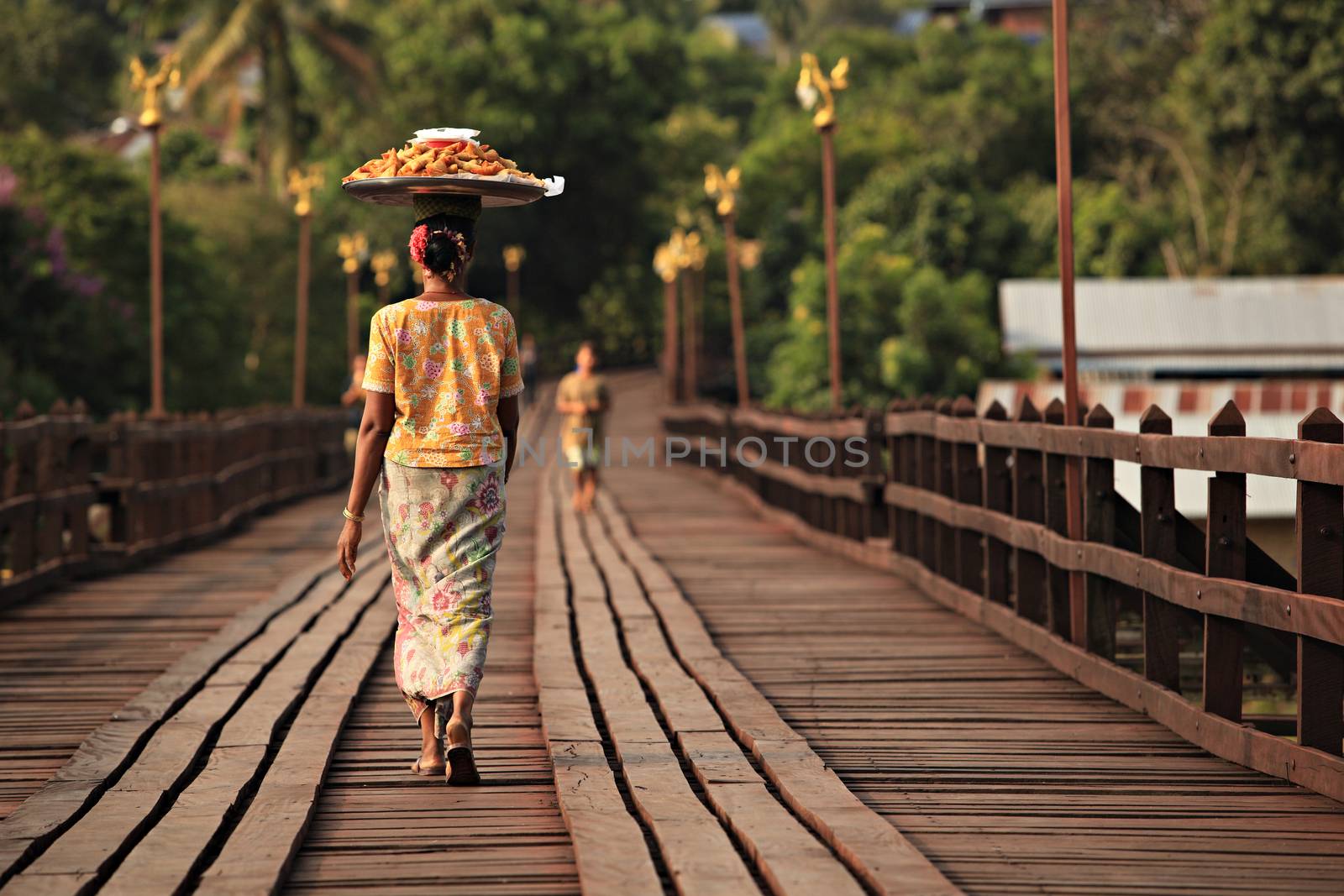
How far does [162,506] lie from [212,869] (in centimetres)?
1126

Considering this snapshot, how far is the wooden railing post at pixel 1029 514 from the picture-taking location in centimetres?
948

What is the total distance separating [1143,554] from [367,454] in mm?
3019

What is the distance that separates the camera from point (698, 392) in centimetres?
6744

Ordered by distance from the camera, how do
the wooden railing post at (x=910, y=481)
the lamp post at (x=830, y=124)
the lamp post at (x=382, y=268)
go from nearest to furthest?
the wooden railing post at (x=910, y=481), the lamp post at (x=830, y=124), the lamp post at (x=382, y=268)

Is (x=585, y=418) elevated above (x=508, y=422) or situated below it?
below

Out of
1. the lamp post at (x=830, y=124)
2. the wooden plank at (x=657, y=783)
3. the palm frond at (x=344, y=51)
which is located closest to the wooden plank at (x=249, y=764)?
the wooden plank at (x=657, y=783)

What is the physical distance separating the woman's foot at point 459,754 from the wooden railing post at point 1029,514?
3981 millimetres

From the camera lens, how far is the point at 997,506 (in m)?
10.1

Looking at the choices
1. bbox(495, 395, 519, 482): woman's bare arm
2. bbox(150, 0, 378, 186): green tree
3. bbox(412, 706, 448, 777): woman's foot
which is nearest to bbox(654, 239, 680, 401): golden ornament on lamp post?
bbox(150, 0, 378, 186): green tree

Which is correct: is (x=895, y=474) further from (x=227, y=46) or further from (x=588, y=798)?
(x=227, y=46)

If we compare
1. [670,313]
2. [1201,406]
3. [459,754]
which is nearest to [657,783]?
[459,754]

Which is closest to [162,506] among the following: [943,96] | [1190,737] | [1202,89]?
[1190,737]

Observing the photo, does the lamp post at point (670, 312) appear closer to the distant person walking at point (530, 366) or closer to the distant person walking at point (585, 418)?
the distant person walking at point (530, 366)

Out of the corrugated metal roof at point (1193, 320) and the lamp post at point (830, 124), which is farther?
the corrugated metal roof at point (1193, 320)
